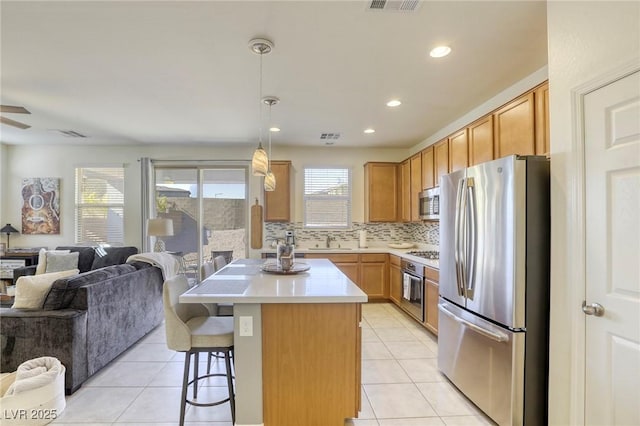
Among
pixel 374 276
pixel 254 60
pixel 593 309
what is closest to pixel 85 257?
pixel 254 60

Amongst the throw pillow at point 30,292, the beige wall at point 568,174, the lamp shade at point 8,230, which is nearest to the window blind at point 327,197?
the throw pillow at point 30,292

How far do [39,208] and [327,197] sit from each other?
5000 mm

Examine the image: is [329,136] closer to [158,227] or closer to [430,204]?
[430,204]

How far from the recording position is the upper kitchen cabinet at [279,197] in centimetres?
549

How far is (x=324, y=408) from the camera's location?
6.69 feet

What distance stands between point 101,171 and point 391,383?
230 inches

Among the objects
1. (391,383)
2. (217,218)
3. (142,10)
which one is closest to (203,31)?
(142,10)

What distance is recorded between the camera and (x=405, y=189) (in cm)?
537

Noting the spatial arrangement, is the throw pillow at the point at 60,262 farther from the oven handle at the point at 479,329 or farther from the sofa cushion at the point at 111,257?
the oven handle at the point at 479,329

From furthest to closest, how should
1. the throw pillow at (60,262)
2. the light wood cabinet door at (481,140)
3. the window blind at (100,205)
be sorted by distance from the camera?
Answer: 1. the window blind at (100,205)
2. the throw pillow at (60,262)
3. the light wood cabinet door at (481,140)

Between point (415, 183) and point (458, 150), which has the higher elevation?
point (458, 150)

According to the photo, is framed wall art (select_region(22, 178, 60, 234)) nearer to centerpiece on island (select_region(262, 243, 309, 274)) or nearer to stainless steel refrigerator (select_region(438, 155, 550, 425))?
centerpiece on island (select_region(262, 243, 309, 274))

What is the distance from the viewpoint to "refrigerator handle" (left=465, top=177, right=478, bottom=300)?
2.34 m

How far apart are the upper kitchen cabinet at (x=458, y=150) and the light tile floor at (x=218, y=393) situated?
2.03 m
